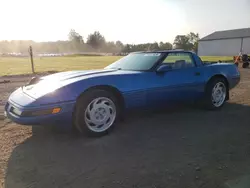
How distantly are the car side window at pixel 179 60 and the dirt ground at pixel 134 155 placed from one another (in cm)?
102

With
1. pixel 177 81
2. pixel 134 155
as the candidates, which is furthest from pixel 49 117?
pixel 177 81

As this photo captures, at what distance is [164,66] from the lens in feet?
14.1

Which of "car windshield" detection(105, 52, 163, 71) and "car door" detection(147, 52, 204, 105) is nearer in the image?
"car door" detection(147, 52, 204, 105)

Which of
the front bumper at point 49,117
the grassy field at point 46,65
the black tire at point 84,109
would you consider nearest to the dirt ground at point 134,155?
the black tire at point 84,109

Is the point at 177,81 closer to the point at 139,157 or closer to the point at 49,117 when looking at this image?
the point at 139,157

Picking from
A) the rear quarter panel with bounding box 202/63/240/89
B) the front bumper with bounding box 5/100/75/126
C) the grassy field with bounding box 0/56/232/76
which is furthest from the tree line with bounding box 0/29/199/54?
the front bumper with bounding box 5/100/75/126

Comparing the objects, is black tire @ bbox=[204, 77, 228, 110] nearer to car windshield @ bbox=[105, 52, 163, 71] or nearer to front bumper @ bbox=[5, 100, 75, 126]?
car windshield @ bbox=[105, 52, 163, 71]

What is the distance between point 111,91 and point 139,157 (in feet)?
3.85

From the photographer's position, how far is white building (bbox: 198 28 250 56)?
2494 inches

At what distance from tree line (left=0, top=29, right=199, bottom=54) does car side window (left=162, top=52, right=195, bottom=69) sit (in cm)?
6682

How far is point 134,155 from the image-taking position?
3.07 meters

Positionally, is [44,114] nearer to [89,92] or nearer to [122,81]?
[89,92]

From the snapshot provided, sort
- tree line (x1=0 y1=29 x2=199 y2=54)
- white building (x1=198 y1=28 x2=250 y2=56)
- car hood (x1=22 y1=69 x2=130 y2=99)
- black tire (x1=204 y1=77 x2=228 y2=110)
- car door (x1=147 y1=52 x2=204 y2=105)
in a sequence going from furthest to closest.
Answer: tree line (x1=0 y1=29 x2=199 y2=54) < white building (x1=198 y1=28 x2=250 y2=56) < black tire (x1=204 y1=77 x2=228 y2=110) < car door (x1=147 y1=52 x2=204 y2=105) < car hood (x1=22 y1=69 x2=130 y2=99)

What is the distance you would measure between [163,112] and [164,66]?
1.12m
